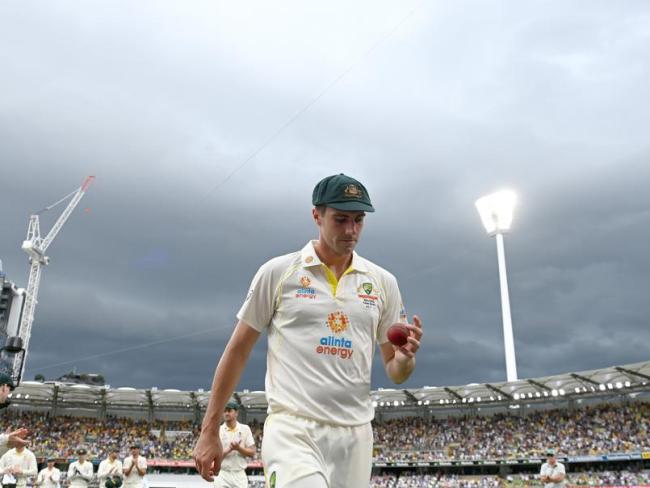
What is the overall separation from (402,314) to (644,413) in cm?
4763

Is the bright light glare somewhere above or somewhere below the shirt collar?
above

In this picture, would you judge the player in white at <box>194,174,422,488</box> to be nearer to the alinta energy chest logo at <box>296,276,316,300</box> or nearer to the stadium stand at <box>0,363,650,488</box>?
the alinta energy chest logo at <box>296,276,316,300</box>

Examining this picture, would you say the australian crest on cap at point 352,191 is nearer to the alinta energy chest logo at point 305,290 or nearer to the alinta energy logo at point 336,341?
the alinta energy chest logo at point 305,290

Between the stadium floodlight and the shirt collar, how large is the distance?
60415 mm

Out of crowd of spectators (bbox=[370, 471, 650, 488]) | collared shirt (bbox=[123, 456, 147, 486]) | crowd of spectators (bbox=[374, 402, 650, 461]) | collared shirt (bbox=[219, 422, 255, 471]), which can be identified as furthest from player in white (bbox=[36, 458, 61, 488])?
crowd of spectators (bbox=[374, 402, 650, 461])

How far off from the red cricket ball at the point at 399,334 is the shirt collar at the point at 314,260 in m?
0.53

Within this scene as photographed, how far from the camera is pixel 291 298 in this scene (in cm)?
386

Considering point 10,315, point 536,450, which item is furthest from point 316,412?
point 10,315

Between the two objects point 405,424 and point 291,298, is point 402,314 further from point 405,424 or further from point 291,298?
point 405,424

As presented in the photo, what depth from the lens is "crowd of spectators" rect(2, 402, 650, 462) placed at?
1715 inches

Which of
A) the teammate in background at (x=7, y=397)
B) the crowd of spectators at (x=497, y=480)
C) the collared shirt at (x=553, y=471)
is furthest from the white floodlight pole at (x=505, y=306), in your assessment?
the teammate in background at (x=7, y=397)

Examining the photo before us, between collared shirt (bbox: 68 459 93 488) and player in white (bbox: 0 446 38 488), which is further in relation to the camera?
collared shirt (bbox: 68 459 93 488)

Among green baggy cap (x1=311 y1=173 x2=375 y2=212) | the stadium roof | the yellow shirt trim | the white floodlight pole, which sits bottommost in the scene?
the yellow shirt trim

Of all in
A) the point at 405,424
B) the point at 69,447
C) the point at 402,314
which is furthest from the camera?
the point at 405,424
